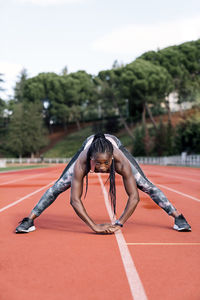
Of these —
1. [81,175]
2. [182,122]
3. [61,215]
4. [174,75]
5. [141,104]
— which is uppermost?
[174,75]

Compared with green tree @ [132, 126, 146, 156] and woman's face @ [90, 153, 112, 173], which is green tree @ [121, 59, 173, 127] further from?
woman's face @ [90, 153, 112, 173]

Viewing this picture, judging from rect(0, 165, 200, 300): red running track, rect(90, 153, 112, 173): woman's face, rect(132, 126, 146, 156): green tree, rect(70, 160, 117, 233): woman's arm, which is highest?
rect(132, 126, 146, 156): green tree

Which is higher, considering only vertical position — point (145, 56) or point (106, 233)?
point (145, 56)

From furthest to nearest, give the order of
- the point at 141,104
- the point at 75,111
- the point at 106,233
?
the point at 75,111 < the point at 141,104 < the point at 106,233

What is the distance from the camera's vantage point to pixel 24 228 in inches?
236

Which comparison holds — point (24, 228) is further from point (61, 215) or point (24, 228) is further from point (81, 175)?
point (61, 215)

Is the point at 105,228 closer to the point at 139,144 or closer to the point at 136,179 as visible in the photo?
the point at 136,179

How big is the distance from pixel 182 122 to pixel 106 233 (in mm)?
41661

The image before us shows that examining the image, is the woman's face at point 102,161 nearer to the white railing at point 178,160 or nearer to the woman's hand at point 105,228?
the woman's hand at point 105,228

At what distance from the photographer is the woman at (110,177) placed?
15.2ft

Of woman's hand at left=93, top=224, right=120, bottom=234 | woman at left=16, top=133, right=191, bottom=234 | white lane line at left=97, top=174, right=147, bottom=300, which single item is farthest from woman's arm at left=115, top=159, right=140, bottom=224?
white lane line at left=97, top=174, right=147, bottom=300

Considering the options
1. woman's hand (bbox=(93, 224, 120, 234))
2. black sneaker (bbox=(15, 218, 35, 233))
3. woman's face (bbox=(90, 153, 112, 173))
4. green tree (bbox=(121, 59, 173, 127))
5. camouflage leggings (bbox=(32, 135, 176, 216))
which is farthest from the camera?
green tree (bbox=(121, 59, 173, 127))

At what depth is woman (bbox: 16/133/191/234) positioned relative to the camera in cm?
464

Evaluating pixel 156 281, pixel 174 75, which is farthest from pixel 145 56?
pixel 156 281
